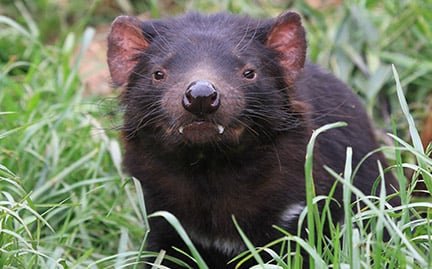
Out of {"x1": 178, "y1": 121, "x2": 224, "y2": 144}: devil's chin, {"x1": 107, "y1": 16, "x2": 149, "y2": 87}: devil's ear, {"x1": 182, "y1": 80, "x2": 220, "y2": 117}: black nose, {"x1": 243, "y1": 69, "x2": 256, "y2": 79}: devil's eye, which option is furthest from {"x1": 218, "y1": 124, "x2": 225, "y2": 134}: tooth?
{"x1": 107, "y1": 16, "x2": 149, "y2": 87}: devil's ear

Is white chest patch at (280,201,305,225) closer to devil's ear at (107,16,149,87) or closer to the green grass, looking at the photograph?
the green grass

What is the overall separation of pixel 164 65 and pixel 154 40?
230 mm

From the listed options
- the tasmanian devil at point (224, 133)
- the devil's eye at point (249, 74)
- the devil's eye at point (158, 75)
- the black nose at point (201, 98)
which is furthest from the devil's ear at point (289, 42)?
the black nose at point (201, 98)

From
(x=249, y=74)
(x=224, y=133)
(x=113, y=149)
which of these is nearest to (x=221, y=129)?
(x=224, y=133)

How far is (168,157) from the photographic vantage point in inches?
180

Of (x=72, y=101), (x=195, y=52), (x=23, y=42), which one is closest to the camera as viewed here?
(x=195, y=52)

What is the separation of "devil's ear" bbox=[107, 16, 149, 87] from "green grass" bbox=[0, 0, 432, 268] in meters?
0.17

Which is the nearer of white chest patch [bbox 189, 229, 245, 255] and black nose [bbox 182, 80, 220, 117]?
black nose [bbox 182, 80, 220, 117]

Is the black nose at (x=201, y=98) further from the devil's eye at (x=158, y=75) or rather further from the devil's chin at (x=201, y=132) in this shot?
the devil's eye at (x=158, y=75)

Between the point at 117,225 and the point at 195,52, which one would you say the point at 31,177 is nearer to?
the point at 117,225

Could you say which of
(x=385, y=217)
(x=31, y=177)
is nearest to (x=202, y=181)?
(x=385, y=217)

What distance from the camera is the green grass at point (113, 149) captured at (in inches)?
153

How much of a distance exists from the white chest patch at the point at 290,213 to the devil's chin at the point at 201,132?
547mm

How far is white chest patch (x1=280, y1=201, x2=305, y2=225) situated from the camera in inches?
180
